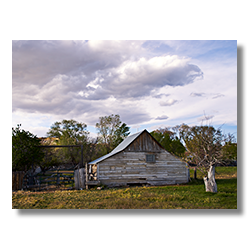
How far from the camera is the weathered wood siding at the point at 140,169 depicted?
14.1 meters

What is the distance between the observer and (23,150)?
→ 13250 mm

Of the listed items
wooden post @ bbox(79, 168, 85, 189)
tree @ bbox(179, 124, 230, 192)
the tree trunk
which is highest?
tree @ bbox(179, 124, 230, 192)

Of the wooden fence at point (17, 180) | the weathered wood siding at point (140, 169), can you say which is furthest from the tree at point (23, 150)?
the weathered wood siding at point (140, 169)

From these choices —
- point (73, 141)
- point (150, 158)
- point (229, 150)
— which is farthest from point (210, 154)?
point (73, 141)

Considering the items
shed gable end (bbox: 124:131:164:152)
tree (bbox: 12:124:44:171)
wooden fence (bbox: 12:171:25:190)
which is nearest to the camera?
wooden fence (bbox: 12:171:25:190)

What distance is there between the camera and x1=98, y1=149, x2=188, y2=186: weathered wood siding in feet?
46.4

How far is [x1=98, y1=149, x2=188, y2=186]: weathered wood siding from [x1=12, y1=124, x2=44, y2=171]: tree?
4.51 metres

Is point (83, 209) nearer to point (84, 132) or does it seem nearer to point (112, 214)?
point (112, 214)

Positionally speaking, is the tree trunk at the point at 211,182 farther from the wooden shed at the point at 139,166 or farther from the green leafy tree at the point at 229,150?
the wooden shed at the point at 139,166

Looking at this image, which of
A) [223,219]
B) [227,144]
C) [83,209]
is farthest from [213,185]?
[83,209]

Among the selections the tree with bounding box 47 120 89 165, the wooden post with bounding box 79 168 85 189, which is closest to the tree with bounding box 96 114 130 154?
the tree with bounding box 47 120 89 165

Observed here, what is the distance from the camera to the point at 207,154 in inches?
388

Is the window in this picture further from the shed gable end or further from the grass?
the grass

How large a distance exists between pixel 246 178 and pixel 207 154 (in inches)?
151
